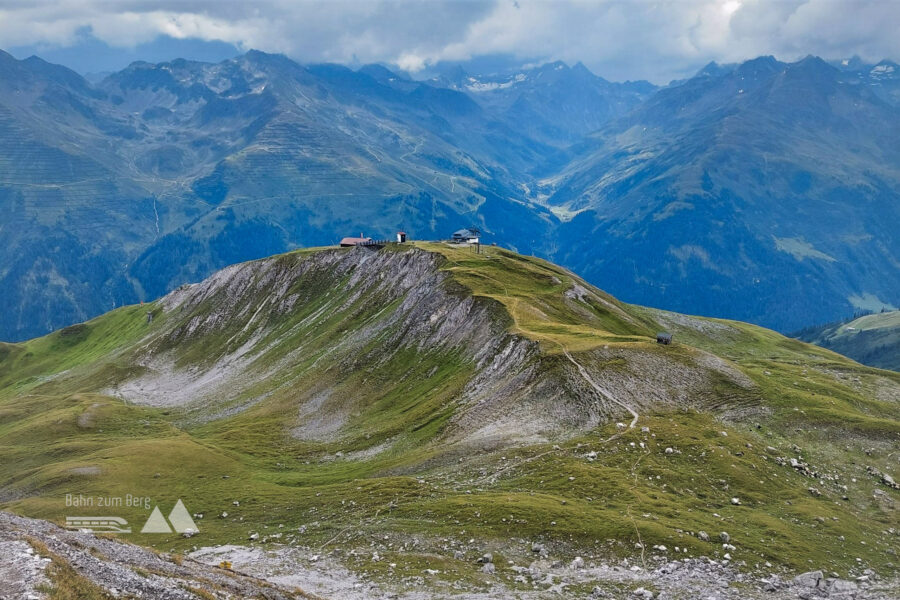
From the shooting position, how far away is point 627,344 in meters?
102

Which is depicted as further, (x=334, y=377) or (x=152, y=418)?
(x=152, y=418)

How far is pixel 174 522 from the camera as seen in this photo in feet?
276

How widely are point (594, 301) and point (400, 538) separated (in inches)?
4115

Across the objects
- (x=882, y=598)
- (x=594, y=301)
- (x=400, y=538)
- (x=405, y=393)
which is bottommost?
(x=400, y=538)

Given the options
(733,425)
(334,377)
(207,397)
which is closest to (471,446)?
(733,425)

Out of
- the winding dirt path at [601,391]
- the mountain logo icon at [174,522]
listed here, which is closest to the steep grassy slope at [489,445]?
the winding dirt path at [601,391]

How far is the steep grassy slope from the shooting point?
61375 mm

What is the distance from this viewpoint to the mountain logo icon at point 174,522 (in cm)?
8106

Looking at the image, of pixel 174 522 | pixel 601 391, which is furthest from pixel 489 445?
pixel 174 522

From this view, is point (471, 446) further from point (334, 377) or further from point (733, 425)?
point (334, 377)

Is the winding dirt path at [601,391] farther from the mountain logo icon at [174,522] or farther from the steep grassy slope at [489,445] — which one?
the mountain logo icon at [174,522]

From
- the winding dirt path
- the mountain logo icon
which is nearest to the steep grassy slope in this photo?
the winding dirt path

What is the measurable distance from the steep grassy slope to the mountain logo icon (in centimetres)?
177

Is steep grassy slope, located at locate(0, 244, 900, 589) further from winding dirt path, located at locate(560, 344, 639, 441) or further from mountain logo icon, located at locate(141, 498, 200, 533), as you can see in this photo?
mountain logo icon, located at locate(141, 498, 200, 533)
